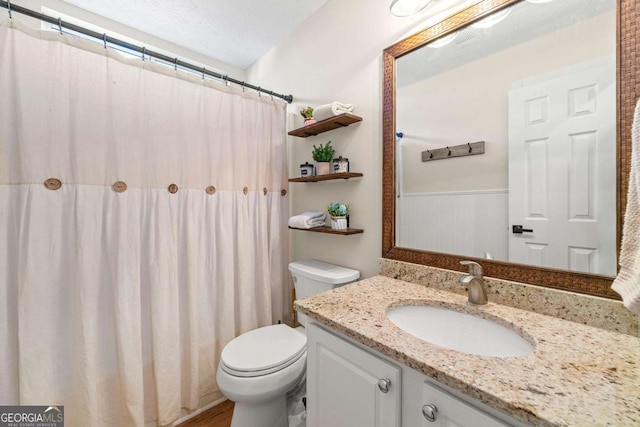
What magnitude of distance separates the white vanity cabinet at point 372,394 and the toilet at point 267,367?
33 centimetres

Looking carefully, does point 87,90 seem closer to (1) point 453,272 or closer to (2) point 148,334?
(2) point 148,334

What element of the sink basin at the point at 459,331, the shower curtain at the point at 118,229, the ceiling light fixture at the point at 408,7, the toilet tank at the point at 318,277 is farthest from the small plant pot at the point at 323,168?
the sink basin at the point at 459,331

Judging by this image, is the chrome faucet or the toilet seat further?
the toilet seat

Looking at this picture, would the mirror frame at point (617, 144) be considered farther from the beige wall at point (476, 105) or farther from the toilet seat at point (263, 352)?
the toilet seat at point (263, 352)

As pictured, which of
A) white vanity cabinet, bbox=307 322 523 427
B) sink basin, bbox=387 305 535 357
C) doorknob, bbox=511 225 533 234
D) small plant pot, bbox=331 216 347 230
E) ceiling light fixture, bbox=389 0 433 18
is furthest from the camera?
small plant pot, bbox=331 216 347 230

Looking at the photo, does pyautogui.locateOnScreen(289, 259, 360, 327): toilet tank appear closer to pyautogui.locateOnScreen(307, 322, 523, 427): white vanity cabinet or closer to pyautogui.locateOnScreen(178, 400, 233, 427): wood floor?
pyautogui.locateOnScreen(307, 322, 523, 427): white vanity cabinet

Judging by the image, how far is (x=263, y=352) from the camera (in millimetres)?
1305

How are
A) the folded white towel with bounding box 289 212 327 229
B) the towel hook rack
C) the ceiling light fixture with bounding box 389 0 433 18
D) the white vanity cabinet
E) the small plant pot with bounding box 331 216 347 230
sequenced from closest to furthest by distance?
the white vanity cabinet → the towel hook rack → the ceiling light fixture with bounding box 389 0 433 18 → the small plant pot with bounding box 331 216 347 230 → the folded white towel with bounding box 289 212 327 229

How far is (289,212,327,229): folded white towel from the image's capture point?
62.9 inches

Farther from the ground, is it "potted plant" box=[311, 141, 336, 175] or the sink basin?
"potted plant" box=[311, 141, 336, 175]

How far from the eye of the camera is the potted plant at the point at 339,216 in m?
1.50

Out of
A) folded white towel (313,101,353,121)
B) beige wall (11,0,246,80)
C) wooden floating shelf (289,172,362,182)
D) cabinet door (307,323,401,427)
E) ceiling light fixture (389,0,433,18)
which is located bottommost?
cabinet door (307,323,401,427)

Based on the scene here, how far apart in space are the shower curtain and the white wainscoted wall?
3.37 ft

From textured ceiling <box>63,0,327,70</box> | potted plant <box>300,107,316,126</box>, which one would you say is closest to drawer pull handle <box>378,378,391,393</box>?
potted plant <box>300,107,316,126</box>
